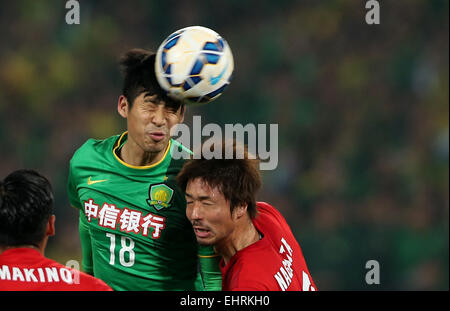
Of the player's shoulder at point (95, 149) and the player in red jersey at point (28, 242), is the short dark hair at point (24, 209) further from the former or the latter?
the player's shoulder at point (95, 149)

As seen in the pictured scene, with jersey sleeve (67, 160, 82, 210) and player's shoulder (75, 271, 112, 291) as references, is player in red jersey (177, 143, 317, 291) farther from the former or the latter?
jersey sleeve (67, 160, 82, 210)

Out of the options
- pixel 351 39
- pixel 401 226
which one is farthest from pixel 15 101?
pixel 401 226

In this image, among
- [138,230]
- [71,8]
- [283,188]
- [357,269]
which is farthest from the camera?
[71,8]

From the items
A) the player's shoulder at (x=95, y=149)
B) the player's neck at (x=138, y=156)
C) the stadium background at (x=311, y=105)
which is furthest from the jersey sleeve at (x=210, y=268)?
the stadium background at (x=311, y=105)

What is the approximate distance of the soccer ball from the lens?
12.4 ft

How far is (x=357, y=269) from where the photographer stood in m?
8.22

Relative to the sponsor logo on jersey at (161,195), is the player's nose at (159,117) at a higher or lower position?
higher

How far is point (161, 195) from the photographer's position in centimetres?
405

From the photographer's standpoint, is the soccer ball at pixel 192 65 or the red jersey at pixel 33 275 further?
the soccer ball at pixel 192 65

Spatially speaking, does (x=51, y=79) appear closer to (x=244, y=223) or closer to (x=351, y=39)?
(x=351, y=39)

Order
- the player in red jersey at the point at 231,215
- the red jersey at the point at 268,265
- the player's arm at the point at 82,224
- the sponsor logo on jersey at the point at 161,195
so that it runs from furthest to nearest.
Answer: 1. the player's arm at the point at 82,224
2. the sponsor logo on jersey at the point at 161,195
3. the player in red jersey at the point at 231,215
4. the red jersey at the point at 268,265

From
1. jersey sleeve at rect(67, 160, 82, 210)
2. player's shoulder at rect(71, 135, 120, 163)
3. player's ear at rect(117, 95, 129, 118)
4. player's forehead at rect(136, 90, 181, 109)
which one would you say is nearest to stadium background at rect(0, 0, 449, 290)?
jersey sleeve at rect(67, 160, 82, 210)

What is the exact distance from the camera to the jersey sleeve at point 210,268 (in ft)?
13.1

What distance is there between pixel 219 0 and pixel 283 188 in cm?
277
